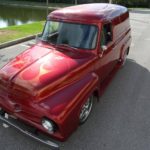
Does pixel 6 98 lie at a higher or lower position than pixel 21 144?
higher

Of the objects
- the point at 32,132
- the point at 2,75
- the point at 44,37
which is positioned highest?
the point at 44,37

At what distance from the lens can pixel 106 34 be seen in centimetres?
542

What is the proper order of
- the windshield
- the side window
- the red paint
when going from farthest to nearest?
1. the side window
2. the windshield
3. the red paint

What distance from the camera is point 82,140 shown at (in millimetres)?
4297

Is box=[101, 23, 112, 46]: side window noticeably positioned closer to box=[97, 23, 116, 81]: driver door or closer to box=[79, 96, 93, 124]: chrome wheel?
box=[97, 23, 116, 81]: driver door

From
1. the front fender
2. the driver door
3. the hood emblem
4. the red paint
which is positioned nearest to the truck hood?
the red paint

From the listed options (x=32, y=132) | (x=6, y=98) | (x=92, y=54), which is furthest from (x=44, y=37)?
(x=32, y=132)

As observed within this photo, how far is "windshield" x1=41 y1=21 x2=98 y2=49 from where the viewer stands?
488cm

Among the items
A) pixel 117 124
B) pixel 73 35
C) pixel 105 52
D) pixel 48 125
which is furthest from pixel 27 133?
pixel 105 52

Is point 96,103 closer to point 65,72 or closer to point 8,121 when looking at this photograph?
point 65,72

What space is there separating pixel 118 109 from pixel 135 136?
97 cm

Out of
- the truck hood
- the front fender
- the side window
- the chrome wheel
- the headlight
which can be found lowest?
the chrome wheel

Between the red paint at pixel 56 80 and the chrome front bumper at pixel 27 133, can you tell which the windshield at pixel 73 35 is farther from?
the chrome front bumper at pixel 27 133

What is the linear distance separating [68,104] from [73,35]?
183 cm
